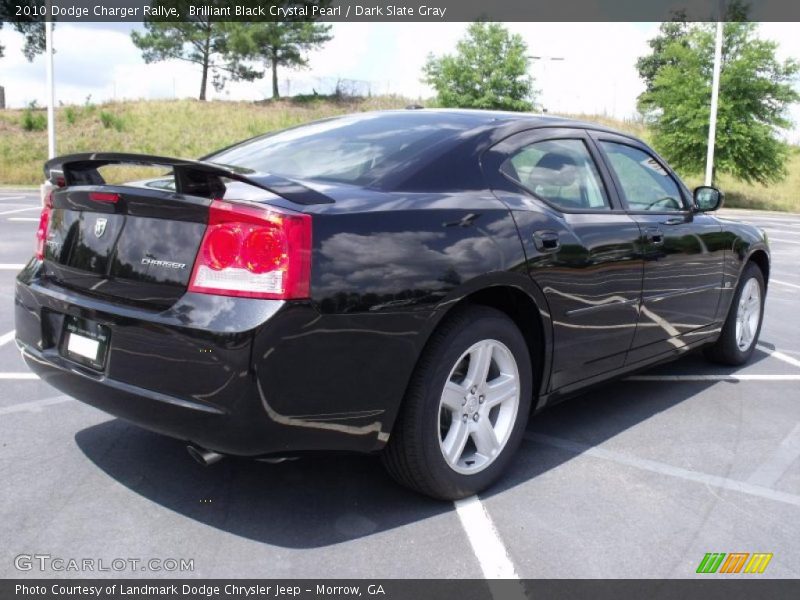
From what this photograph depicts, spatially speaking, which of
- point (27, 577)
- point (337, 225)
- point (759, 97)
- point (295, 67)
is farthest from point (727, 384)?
point (295, 67)

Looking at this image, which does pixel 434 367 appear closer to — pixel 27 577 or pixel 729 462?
pixel 27 577

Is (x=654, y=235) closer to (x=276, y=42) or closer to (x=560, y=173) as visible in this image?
(x=560, y=173)

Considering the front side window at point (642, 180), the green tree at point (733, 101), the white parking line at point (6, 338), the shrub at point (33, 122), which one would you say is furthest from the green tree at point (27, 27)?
the front side window at point (642, 180)

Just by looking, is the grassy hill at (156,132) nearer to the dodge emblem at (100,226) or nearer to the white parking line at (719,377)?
the white parking line at (719,377)

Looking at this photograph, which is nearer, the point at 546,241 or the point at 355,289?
the point at 355,289

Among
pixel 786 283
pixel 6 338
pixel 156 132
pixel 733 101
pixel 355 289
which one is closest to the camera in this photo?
pixel 355 289

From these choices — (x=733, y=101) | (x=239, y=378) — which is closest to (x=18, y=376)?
(x=239, y=378)

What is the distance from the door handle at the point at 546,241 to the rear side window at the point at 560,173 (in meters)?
0.23

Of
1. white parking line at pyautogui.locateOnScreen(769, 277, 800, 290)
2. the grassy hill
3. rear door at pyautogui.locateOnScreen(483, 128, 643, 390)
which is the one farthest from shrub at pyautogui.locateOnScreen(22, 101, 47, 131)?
rear door at pyautogui.locateOnScreen(483, 128, 643, 390)

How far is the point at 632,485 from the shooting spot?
3.35 metres

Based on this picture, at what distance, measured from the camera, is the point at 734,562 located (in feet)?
8.97

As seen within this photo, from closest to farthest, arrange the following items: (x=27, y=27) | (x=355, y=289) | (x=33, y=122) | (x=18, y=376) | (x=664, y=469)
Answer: (x=355, y=289), (x=664, y=469), (x=18, y=376), (x=27, y=27), (x=33, y=122)

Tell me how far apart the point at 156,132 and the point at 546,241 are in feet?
129
